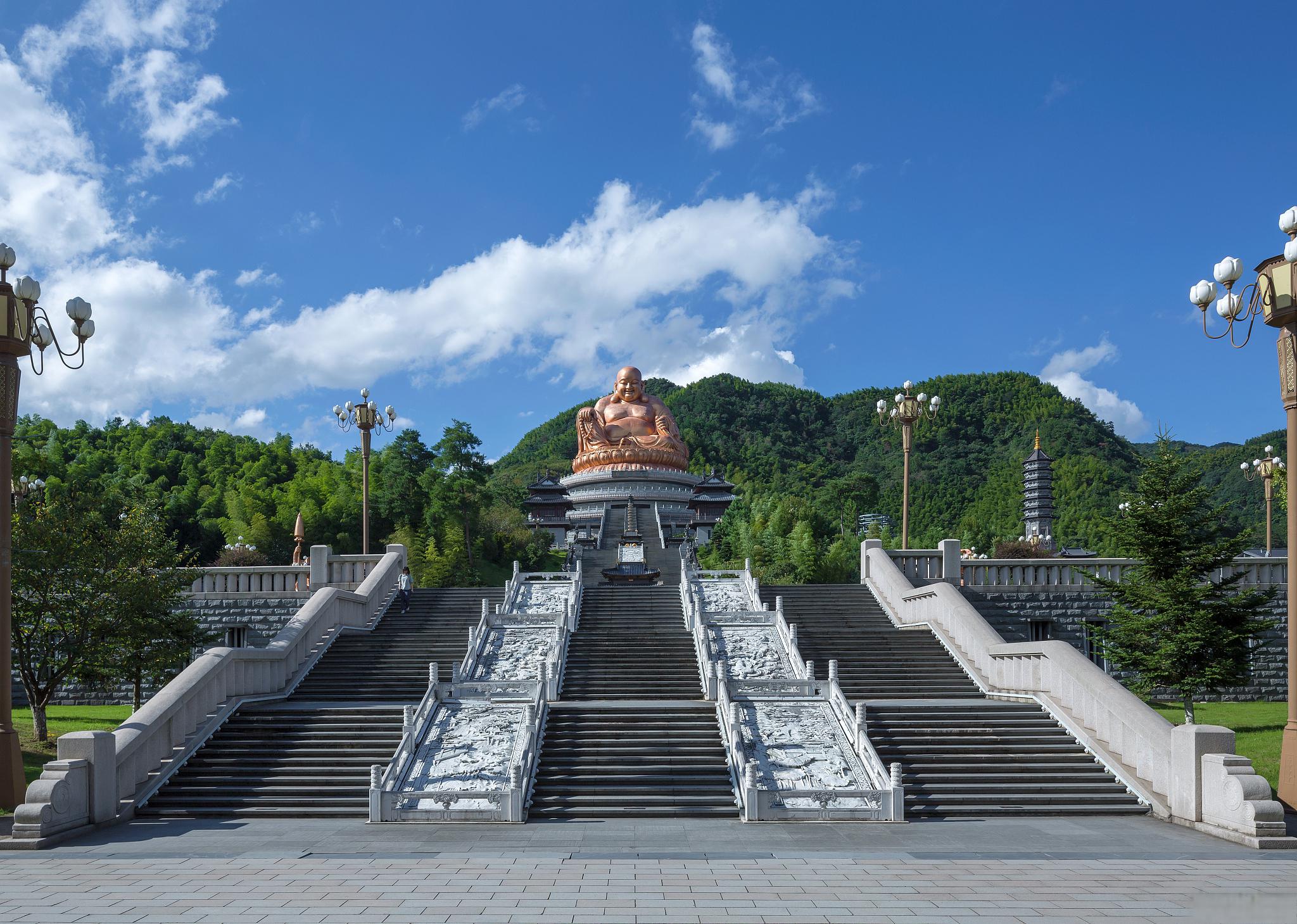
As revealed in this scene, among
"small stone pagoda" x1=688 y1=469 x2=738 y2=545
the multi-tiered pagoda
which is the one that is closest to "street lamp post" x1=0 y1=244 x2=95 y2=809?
"small stone pagoda" x1=688 y1=469 x2=738 y2=545

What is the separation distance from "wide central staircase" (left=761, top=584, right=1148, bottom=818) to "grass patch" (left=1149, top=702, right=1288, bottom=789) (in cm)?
224

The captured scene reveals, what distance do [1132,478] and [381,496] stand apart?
211ft

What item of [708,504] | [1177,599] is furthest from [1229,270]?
[708,504]

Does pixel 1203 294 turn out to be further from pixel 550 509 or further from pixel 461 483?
pixel 550 509

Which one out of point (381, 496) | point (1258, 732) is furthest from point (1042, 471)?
point (1258, 732)

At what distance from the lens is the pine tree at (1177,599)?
18.2m

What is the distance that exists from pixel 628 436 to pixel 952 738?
39856 mm

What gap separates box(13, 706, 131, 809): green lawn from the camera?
17828mm

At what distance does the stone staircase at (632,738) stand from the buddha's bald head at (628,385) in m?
35.6

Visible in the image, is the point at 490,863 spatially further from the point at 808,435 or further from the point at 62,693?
the point at 808,435

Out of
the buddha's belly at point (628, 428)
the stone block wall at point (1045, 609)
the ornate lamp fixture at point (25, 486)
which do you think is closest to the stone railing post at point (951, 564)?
the stone block wall at point (1045, 609)

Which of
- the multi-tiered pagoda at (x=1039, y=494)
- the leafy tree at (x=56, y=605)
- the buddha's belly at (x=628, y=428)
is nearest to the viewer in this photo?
the leafy tree at (x=56, y=605)

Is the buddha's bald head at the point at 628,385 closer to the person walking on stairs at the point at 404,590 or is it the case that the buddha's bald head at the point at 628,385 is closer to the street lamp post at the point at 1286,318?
the person walking on stairs at the point at 404,590

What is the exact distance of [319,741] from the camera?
16109 millimetres
